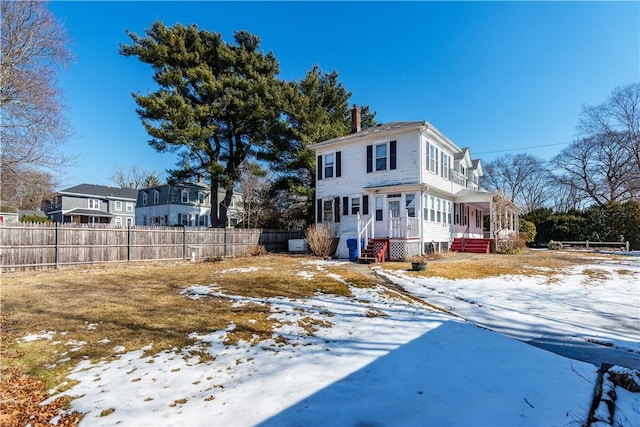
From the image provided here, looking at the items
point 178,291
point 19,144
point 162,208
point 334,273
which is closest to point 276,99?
point 19,144

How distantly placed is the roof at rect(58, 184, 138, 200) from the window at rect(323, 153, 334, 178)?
35.9 m

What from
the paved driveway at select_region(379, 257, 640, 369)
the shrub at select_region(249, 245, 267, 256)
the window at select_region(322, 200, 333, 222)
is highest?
the window at select_region(322, 200, 333, 222)

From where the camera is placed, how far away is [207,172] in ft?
86.4

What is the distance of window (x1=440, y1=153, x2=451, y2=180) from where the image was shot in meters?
19.1

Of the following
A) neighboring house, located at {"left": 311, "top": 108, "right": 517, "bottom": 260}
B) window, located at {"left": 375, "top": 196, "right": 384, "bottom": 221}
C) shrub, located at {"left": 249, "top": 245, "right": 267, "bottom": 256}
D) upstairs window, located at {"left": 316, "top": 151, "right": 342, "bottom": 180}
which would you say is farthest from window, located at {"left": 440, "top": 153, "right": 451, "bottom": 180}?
shrub, located at {"left": 249, "top": 245, "right": 267, "bottom": 256}

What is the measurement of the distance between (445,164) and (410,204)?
5.08 meters

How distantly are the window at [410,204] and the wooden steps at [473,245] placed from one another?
5.34m

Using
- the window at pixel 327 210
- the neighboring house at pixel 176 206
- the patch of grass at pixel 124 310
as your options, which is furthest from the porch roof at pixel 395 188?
the neighboring house at pixel 176 206

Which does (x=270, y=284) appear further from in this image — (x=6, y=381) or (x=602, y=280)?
(x=602, y=280)

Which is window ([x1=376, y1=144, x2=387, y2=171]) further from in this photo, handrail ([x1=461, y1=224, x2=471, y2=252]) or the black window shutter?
handrail ([x1=461, y1=224, x2=471, y2=252])

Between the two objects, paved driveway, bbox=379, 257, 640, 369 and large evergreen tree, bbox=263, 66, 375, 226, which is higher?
large evergreen tree, bbox=263, 66, 375, 226

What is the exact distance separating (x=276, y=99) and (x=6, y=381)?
23.2m

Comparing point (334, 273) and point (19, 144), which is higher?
point (19, 144)

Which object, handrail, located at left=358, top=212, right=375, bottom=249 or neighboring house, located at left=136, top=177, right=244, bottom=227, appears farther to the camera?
neighboring house, located at left=136, top=177, right=244, bottom=227
